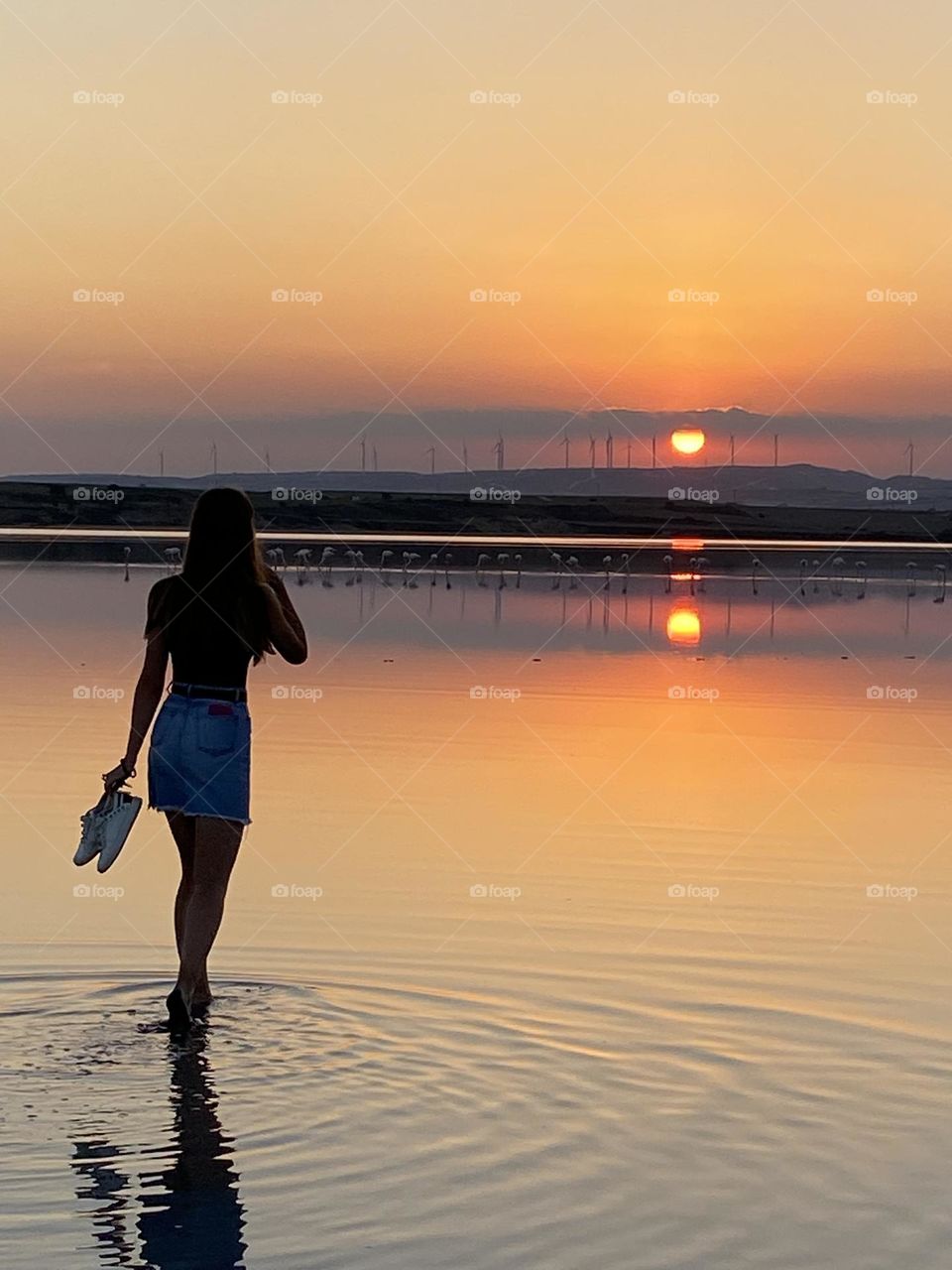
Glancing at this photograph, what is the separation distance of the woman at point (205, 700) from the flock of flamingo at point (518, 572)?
112ft

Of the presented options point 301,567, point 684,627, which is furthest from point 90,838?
point 301,567

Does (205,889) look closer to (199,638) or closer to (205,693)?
(205,693)

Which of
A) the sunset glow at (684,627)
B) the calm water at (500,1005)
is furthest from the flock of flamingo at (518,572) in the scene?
the calm water at (500,1005)

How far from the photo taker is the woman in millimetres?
7727

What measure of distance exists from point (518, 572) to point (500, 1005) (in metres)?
49.4

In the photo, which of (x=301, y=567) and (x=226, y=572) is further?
(x=301, y=567)

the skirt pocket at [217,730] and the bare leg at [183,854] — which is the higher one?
the skirt pocket at [217,730]

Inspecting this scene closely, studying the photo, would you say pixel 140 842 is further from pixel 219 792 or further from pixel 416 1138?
pixel 416 1138

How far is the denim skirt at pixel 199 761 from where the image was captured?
772cm

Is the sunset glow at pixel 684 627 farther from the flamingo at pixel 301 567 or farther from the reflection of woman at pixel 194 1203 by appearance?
the reflection of woman at pixel 194 1203

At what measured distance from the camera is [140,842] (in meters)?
11.1

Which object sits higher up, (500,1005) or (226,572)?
(226,572)

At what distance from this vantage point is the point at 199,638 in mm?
7812

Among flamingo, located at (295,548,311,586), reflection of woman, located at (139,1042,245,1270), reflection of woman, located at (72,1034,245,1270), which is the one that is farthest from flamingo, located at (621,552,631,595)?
reflection of woman, located at (72,1034,245,1270)
